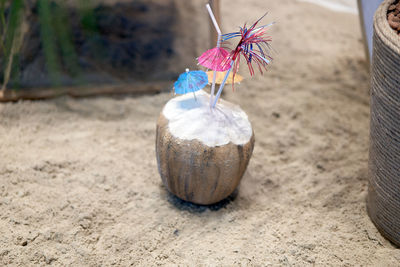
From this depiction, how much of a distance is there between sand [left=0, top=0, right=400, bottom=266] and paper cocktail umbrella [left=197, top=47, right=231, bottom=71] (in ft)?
1.80

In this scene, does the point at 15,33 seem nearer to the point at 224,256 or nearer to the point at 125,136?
the point at 125,136

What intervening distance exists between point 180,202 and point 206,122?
37 centimetres

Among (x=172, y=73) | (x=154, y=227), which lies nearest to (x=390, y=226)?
(x=154, y=227)

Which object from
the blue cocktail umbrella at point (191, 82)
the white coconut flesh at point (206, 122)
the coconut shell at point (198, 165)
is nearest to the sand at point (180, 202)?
the coconut shell at point (198, 165)

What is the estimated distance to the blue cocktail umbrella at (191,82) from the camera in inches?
57.9

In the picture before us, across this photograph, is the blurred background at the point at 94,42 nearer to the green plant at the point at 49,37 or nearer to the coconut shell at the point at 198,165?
the green plant at the point at 49,37

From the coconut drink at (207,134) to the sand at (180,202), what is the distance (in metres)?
0.17

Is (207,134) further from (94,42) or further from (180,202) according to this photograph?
(94,42)

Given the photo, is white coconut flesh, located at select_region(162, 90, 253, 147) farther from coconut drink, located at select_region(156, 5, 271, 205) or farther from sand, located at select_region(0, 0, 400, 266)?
sand, located at select_region(0, 0, 400, 266)

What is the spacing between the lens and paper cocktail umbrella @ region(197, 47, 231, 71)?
1.43m

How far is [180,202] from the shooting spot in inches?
66.0

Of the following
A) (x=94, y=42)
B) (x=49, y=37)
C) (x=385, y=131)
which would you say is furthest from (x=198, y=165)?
(x=94, y=42)

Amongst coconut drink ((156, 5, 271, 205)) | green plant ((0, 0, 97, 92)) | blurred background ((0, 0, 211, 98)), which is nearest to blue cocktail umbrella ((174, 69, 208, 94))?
coconut drink ((156, 5, 271, 205))

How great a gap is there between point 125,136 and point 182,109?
544 millimetres
